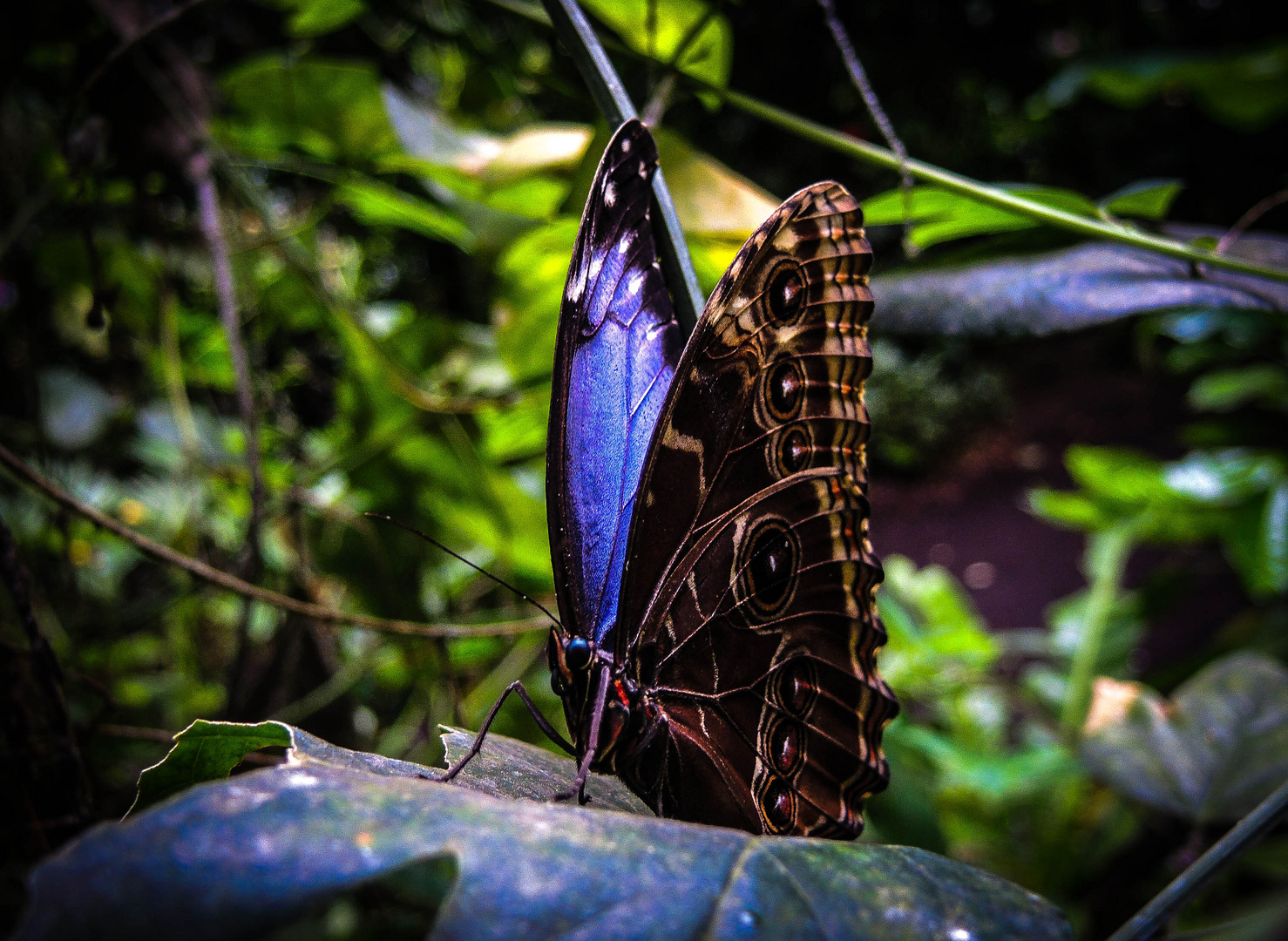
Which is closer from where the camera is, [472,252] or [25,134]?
[472,252]

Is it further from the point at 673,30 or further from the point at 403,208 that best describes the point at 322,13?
the point at 673,30

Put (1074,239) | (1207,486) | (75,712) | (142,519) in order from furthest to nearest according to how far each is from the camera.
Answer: (142,519) < (1207,486) < (75,712) < (1074,239)

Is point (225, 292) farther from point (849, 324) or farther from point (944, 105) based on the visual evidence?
point (944, 105)

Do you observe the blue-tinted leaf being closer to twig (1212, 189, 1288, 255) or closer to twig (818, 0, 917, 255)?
twig (818, 0, 917, 255)

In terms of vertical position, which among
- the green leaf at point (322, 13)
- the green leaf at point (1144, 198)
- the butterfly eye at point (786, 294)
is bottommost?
the butterfly eye at point (786, 294)

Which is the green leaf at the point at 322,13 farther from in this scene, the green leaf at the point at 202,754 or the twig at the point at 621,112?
the green leaf at the point at 202,754

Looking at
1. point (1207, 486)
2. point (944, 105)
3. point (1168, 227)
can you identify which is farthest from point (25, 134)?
point (944, 105)

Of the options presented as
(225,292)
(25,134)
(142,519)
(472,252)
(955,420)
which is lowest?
(142,519)

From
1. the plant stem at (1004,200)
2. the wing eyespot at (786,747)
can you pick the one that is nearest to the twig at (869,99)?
the plant stem at (1004,200)
